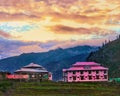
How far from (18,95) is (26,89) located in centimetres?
1077

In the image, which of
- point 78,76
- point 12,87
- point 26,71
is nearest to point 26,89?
point 12,87

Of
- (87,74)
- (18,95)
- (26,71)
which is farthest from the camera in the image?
(87,74)

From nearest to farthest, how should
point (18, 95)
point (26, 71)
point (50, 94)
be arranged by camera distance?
1. point (18, 95)
2. point (50, 94)
3. point (26, 71)

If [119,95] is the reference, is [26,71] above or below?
above

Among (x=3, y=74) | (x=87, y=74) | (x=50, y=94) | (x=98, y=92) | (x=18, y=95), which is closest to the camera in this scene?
(x=18, y=95)

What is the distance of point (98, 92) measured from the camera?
92.4 meters

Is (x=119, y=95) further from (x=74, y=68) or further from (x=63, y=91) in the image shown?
(x=74, y=68)

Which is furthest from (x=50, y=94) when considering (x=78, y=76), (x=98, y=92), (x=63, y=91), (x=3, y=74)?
(x=78, y=76)

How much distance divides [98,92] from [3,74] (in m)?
49.7

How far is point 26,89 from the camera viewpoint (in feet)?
302

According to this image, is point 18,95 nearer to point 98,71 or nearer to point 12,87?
point 12,87

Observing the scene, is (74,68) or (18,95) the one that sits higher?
(74,68)

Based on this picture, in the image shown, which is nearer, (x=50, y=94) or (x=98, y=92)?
(x=50, y=94)

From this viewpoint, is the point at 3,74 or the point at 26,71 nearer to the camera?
the point at 3,74
